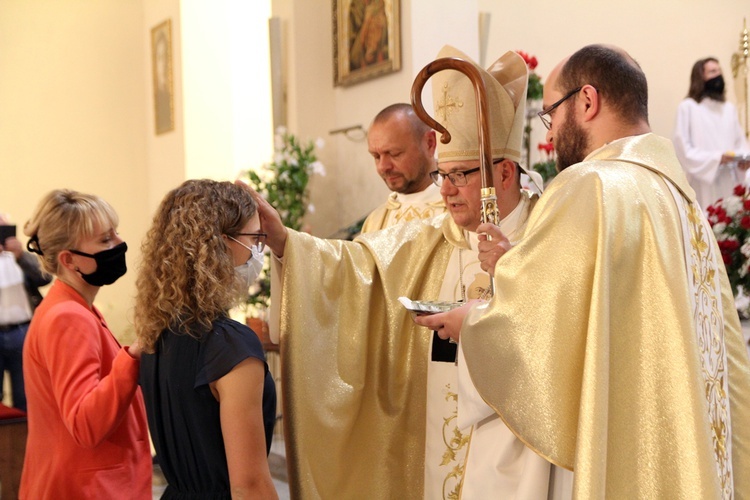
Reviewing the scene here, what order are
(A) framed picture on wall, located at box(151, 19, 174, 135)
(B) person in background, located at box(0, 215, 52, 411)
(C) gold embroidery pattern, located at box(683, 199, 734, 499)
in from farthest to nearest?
(A) framed picture on wall, located at box(151, 19, 174, 135)
(B) person in background, located at box(0, 215, 52, 411)
(C) gold embroidery pattern, located at box(683, 199, 734, 499)

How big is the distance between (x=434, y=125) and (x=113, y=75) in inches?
295

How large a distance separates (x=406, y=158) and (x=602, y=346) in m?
2.24

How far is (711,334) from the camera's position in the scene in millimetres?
2223

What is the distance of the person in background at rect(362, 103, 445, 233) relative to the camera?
3988 millimetres

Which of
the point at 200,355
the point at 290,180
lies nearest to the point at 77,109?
the point at 290,180

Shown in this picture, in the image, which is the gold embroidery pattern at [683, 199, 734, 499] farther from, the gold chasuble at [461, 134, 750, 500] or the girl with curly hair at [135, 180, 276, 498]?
the girl with curly hair at [135, 180, 276, 498]

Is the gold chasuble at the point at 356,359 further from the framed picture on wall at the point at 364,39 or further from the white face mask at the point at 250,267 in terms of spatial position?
the framed picture on wall at the point at 364,39

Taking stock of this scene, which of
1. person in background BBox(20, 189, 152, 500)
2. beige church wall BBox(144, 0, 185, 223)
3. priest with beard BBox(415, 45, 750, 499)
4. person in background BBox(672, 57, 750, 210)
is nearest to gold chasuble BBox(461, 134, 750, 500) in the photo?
priest with beard BBox(415, 45, 750, 499)

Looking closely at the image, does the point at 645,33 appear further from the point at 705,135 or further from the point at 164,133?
the point at 164,133

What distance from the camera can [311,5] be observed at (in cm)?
673

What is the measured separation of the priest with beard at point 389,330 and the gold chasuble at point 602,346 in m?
0.65

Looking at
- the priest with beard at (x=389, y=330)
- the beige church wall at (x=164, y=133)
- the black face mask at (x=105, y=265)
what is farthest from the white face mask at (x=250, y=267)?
the beige church wall at (x=164, y=133)

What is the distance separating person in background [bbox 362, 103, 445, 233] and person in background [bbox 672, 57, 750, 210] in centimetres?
364

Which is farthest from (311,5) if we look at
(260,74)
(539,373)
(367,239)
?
(539,373)
